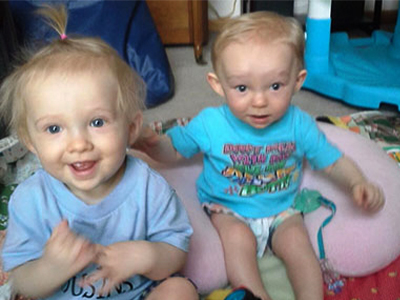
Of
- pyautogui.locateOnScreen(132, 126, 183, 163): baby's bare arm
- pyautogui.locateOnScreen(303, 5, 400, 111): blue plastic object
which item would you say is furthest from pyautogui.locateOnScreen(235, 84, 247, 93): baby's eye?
pyautogui.locateOnScreen(303, 5, 400, 111): blue plastic object

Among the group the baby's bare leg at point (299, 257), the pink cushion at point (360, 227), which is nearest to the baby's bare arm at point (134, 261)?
the baby's bare leg at point (299, 257)

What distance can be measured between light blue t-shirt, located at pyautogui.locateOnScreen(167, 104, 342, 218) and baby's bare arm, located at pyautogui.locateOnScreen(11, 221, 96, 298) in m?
0.44

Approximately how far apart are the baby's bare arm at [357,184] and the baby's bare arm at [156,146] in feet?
1.15

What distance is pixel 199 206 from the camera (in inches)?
45.8

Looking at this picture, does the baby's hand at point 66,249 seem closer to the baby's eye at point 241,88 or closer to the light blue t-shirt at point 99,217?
the light blue t-shirt at point 99,217

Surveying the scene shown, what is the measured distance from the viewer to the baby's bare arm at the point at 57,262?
0.68 metres

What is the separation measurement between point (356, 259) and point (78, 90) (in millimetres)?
670

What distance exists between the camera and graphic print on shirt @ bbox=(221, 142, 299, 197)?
106cm

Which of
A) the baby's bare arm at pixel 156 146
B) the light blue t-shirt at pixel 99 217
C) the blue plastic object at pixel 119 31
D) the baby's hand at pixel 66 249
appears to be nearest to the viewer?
the baby's hand at pixel 66 249

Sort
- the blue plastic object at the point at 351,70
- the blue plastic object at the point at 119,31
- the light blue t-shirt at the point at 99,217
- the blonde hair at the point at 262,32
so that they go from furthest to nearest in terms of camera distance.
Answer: the blue plastic object at the point at 119,31
the blue plastic object at the point at 351,70
the blonde hair at the point at 262,32
the light blue t-shirt at the point at 99,217

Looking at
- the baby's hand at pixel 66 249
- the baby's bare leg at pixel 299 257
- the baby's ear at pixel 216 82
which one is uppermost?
the baby's ear at pixel 216 82

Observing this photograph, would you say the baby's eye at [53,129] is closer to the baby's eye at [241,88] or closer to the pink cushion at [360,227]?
the baby's eye at [241,88]

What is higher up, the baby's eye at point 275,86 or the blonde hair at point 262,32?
the blonde hair at point 262,32

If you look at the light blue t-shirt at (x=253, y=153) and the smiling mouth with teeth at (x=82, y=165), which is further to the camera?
the light blue t-shirt at (x=253, y=153)
